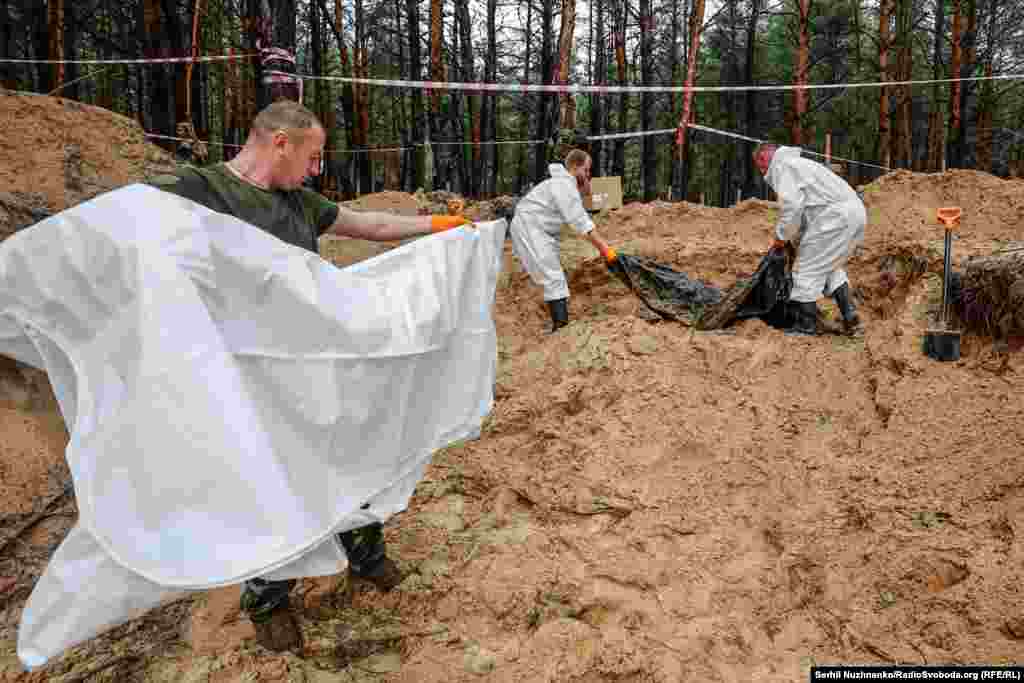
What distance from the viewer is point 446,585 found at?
7.93 ft

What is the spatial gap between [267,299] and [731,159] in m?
24.9

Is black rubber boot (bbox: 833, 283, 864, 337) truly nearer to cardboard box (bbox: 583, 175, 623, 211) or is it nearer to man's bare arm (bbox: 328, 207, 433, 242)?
man's bare arm (bbox: 328, 207, 433, 242)

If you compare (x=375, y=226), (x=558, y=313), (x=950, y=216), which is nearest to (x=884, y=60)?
(x=950, y=216)

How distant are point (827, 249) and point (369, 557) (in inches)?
147

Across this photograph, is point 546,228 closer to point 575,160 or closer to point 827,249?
point 575,160

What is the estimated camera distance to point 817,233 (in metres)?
4.48

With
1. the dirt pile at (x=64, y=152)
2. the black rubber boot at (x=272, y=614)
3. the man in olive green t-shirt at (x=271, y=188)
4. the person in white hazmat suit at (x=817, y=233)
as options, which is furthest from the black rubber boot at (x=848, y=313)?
the dirt pile at (x=64, y=152)

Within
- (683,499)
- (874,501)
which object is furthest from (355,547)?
(874,501)

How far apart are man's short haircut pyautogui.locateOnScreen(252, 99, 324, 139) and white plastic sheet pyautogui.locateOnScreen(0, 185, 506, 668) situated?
0.41 meters

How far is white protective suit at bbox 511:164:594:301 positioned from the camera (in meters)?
4.95

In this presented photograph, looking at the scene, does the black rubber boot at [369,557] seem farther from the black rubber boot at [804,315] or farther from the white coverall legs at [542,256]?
the black rubber boot at [804,315]

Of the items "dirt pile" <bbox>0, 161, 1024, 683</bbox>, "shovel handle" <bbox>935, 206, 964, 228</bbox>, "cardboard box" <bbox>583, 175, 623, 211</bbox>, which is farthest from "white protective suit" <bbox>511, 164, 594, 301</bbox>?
"cardboard box" <bbox>583, 175, 623, 211</bbox>

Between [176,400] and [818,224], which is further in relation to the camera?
[818,224]

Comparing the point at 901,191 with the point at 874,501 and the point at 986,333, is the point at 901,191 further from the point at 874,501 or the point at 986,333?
the point at 874,501
